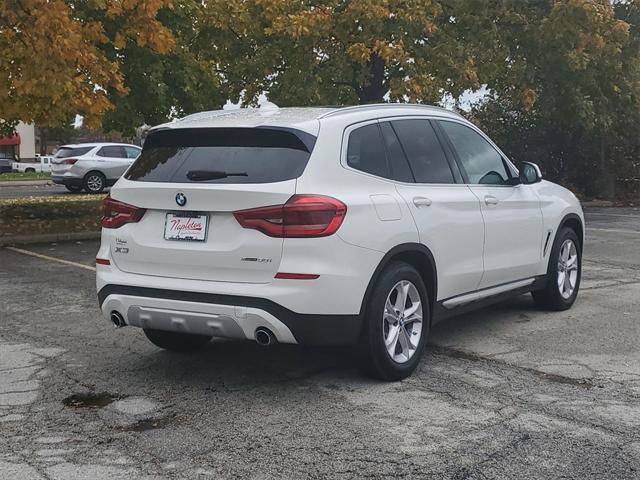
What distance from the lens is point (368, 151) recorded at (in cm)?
555

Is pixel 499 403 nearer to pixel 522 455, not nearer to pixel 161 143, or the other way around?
pixel 522 455

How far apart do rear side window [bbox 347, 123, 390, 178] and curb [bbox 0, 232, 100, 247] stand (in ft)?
30.5

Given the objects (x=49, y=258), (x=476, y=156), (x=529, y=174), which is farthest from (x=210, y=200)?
(x=49, y=258)

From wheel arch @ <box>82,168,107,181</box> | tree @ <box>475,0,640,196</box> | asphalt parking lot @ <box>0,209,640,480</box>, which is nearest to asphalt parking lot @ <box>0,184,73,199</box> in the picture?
wheel arch @ <box>82,168,107,181</box>

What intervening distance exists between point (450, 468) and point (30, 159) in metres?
73.6

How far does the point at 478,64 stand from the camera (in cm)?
1805

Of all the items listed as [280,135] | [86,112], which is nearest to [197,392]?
[280,135]

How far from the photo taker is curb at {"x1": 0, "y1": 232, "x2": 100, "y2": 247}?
1338 centimetres

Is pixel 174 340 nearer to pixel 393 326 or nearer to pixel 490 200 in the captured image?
pixel 393 326

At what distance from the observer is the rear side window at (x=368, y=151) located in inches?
212

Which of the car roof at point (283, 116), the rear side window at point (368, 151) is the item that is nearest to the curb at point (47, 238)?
the car roof at point (283, 116)

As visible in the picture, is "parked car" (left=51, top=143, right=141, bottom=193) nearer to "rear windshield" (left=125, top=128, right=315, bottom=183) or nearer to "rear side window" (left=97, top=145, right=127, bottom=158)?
"rear side window" (left=97, top=145, right=127, bottom=158)

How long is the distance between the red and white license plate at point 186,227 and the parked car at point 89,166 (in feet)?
69.2

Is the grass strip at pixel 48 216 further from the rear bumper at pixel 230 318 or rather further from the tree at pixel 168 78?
the rear bumper at pixel 230 318
